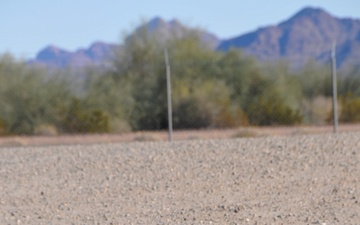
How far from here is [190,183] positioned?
32.4 ft

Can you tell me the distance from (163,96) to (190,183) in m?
11.1

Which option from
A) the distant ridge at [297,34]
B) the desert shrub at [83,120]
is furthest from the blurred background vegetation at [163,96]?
the distant ridge at [297,34]

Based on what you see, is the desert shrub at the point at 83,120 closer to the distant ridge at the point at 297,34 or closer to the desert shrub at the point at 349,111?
the desert shrub at the point at 349,111

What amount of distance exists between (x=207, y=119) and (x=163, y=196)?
11634 mm

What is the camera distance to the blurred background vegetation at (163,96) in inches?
770

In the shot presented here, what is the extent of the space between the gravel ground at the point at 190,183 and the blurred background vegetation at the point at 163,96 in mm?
6237

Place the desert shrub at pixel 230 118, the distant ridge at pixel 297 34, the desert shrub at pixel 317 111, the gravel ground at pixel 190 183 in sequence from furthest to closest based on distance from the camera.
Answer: the distant ridge at pixel 297 34
the desert shrub at pixel 317 111
the desert shrub at pixel 230 118
the gravel ground at pixel 190 183

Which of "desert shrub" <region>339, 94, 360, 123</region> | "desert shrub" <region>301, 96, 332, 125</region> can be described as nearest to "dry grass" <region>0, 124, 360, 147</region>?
"desert shrub" <region>339, 94, 360, 123</region>

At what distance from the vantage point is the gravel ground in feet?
26.1

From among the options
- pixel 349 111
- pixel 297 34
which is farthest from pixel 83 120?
pixel 297 34

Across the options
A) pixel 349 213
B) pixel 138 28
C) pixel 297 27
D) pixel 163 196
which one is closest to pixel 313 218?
pixel 349 213

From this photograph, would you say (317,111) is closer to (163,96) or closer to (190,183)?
(163,96)

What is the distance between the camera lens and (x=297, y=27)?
256 feet

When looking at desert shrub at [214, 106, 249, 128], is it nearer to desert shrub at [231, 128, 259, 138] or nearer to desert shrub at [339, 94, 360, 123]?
desert shrub at [339, 94, 360, 123]
